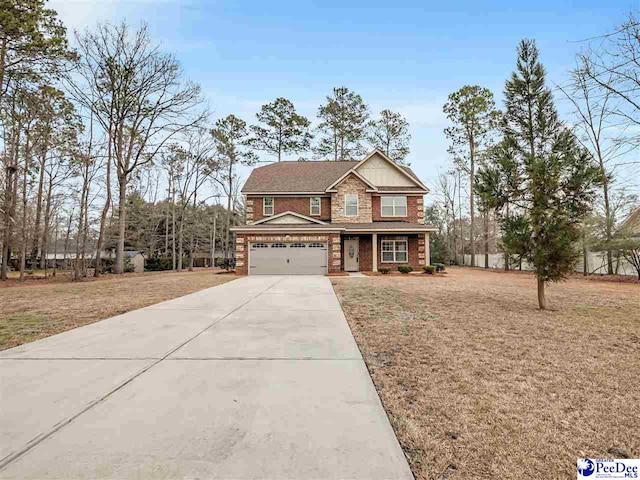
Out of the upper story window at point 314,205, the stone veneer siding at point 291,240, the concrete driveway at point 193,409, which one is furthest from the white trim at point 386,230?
the concrete driveway at point 193,409

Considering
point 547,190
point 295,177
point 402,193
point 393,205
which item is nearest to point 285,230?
point 295,177

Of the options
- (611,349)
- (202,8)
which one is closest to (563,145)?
(611,349)

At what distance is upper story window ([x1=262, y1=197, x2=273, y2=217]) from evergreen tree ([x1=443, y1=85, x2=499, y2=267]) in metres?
15.6

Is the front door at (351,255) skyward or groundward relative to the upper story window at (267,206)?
groundward

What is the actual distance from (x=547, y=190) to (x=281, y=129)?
28.5 metres

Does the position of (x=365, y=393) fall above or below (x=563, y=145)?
below

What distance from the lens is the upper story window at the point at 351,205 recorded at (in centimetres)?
2180

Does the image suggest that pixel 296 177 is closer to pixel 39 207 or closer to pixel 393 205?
pixel 393 205

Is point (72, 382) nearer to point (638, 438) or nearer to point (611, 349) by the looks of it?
point (638, 438)

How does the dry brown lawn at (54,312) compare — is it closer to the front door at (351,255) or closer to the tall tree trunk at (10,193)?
the tall tree trunk at (10,193)

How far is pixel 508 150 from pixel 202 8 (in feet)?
34.1

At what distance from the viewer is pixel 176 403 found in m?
3.19

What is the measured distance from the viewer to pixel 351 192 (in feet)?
71.7

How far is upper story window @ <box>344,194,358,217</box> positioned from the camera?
21797 mm
